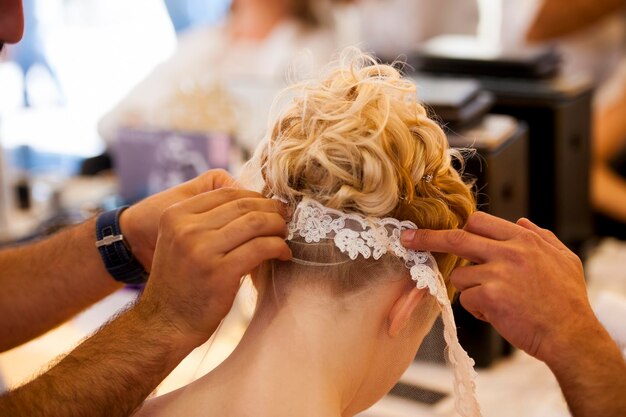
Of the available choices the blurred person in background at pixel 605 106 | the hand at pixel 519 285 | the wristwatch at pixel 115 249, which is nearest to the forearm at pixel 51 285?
the wristwatch at pixel 115 249

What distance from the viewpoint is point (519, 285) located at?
3.21 feet

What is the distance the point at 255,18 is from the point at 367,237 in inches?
108

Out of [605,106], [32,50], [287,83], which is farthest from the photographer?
[32,50]

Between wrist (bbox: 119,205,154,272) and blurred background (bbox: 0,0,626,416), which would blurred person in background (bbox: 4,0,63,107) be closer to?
blurred background (bbox: 0,0,626,416)

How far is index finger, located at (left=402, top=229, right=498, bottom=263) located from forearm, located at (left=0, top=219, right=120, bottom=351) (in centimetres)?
60

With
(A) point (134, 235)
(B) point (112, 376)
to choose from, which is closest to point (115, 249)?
(A) point (134, 235)

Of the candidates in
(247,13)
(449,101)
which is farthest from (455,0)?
(449,101)

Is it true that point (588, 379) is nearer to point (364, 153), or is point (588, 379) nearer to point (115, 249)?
point (364, 153)

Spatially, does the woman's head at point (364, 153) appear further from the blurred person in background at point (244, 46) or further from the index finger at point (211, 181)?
the blurred person in background at point (244, 46)

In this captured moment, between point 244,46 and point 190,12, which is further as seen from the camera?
point 190,12

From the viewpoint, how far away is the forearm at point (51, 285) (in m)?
1.39

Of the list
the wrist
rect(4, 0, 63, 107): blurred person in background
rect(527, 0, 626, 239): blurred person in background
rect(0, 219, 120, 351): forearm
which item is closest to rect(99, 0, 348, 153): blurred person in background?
rect(4, 0, 63, 107): blurred person in background

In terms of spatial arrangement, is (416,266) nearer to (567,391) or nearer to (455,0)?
(567,391)

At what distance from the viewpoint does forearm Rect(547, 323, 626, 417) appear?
3.21ft
